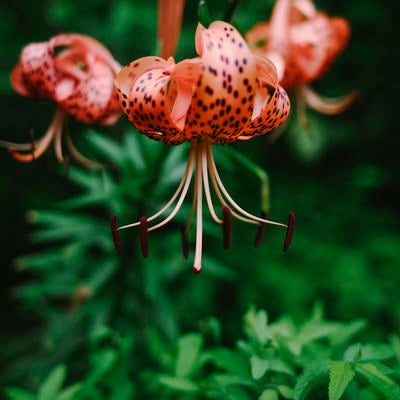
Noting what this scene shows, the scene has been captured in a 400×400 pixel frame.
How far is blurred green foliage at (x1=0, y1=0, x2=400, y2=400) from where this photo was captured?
0.85 m

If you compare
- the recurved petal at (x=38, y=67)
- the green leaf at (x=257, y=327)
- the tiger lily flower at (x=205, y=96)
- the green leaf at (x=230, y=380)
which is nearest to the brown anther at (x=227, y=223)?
the tiger lily flower at (x=205, y=96)

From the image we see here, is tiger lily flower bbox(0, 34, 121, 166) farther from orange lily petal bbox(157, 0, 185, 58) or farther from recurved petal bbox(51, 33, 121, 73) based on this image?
orange lily petal bbox(157, 0, 185, 58)

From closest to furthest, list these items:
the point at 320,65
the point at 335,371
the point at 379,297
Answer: the point at 335,371, the point at 320,65, the point at 379,297

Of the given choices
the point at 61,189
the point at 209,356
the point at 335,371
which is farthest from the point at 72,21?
the point at 335,371

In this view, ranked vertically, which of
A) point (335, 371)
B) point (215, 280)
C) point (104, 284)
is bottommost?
point (215, 280)

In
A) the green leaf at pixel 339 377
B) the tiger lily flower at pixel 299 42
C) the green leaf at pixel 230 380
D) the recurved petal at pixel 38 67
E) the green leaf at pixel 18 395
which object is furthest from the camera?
the tiger lily flower at pixel 299 42

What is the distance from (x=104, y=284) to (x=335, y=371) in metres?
1.11

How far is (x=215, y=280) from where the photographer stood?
2.82m

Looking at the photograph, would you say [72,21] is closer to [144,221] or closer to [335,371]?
[144,221]

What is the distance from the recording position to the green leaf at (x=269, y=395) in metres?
0.70

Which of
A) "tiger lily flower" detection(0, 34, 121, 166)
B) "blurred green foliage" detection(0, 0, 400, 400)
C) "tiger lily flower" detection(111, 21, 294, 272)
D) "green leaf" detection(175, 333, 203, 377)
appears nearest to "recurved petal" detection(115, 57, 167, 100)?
"tiger lily flower" detection(111, 21, 294, 272)

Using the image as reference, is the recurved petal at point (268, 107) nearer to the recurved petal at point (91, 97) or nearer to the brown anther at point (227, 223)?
the brown anther at point (227, 223)

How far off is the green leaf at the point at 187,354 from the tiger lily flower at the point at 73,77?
51cm

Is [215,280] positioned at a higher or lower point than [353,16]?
lower
